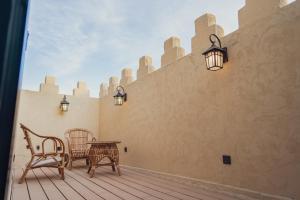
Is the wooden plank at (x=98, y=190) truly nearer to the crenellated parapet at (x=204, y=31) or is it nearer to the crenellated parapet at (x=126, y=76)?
the crenellated parapet at (x=204, y=31)

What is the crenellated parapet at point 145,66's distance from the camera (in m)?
4.11

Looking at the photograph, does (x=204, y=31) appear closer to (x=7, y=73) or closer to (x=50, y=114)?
(x=7, y=73)

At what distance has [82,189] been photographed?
254cm

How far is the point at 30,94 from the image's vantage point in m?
5.24

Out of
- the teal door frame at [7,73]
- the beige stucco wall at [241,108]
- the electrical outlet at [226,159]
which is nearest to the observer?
the teal door frame at [7,73]

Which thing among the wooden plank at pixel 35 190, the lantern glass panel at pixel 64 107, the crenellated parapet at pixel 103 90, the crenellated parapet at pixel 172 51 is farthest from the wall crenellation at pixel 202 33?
the wooden plank at pixel 35 190

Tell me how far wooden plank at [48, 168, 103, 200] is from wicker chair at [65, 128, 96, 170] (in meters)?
1.00

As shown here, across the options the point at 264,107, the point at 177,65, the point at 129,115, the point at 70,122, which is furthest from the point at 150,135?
the point at 70,122

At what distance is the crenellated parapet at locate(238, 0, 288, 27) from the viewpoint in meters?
2.08

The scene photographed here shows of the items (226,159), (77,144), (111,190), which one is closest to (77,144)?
(77,144)

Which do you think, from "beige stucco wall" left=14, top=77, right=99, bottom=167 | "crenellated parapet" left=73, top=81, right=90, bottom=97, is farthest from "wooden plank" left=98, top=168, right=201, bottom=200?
"crenellated parapet" left=73, top=81, right=90, bottom=97

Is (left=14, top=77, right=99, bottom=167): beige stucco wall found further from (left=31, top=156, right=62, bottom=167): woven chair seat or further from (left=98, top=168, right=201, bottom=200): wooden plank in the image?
(left=98, top=168, right=201, bottom=200): wooden plank

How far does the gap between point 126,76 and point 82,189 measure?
2921mm

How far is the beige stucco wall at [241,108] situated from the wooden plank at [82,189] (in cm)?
128
